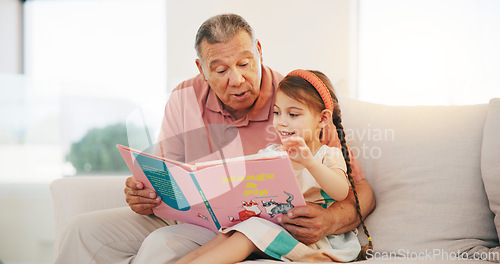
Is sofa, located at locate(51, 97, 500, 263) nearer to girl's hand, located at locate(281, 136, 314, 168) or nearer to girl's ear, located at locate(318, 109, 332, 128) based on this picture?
girl's ear, located at locate(318, 109, 332, 128)

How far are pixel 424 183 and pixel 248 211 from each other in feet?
1.98

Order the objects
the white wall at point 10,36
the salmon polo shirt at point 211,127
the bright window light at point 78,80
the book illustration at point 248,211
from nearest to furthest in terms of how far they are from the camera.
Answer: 1. the book illustration at point 248,211
2. the salmon polo shirt at point 211,127
3. the bright window light at point 78,80
4. the white wall at point 10,36

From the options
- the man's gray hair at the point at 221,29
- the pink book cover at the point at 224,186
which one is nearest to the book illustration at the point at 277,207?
the pink book cover at the point at 224,186

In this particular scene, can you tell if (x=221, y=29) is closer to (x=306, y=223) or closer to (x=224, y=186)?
(x=224, y=186)

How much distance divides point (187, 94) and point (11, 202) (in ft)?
7.10

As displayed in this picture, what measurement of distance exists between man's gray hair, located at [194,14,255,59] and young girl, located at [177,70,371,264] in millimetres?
263

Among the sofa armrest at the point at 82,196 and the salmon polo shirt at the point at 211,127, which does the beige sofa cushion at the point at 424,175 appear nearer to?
the salmon polo shirt at the point at 211,127

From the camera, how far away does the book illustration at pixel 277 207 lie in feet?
3.96

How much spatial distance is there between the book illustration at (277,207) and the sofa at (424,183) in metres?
0.29

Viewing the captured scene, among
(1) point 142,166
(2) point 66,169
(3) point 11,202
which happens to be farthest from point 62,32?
(1) point 142,166

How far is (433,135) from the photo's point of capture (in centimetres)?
148

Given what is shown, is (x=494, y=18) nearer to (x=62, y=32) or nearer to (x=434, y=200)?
(x=434, y=200)

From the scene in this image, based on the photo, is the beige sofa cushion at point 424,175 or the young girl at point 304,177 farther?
the beige sofa cushion at point 424,175

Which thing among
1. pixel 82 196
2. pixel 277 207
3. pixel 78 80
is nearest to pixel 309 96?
pixel 277 207
